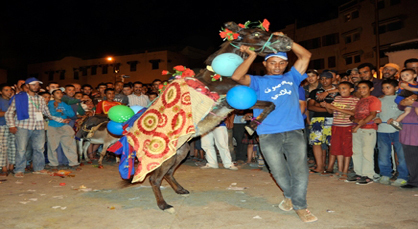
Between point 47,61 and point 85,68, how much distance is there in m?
8.00

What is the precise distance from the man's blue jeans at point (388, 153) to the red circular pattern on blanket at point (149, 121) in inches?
147

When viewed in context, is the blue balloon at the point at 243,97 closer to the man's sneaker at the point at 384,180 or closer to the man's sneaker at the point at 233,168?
the man's sneaker at the point at 384,180

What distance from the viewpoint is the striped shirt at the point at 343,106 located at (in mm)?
5570

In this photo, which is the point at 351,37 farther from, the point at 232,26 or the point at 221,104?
the point at 221,104

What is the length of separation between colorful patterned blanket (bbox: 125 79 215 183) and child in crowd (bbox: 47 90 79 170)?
3859mm

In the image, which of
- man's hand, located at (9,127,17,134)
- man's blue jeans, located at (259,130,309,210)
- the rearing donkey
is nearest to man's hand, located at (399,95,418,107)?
man's blue jeans, located at (259,130,309,210)

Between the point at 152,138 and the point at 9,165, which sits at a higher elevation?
the point at 152,138

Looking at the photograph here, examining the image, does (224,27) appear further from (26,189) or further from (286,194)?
(26,189)

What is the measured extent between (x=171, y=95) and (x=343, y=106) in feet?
11.0

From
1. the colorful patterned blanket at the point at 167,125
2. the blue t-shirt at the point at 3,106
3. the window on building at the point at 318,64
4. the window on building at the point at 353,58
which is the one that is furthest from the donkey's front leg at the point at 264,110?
the window on building at the point at 318,64

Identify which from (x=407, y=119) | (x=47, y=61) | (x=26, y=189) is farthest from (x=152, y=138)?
(x=47, y=61)

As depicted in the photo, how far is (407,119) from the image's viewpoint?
482 cm

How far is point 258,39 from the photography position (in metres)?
3.90

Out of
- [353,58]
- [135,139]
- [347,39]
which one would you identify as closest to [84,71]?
[347,39]
